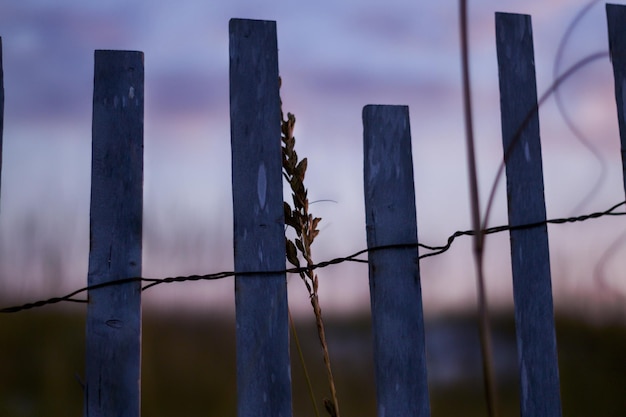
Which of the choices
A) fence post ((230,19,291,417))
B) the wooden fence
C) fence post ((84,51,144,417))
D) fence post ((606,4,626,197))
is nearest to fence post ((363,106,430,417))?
the wooden fence

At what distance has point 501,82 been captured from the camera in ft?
6.00

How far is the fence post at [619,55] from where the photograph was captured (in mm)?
1980

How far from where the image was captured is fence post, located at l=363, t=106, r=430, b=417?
5.27 ft

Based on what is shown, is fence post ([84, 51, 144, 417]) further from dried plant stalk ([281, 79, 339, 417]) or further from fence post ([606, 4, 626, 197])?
fence post ([606, 4, 626, 197])

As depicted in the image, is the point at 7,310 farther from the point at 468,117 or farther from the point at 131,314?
the point at 468,117

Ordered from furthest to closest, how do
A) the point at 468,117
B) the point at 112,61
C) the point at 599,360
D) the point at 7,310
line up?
1. the point at 599,360
2. the point at 112,61
3. the point at 7,310
4. the point at 468,117

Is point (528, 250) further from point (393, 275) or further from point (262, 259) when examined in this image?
point (262, 259)

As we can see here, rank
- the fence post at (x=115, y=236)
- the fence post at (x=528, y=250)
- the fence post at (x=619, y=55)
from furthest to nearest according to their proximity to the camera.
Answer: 1. the fence post at (x=619, y=55)
2. the fence post at (x=528, y=250)
3. the fence post at (x=115, y=236)

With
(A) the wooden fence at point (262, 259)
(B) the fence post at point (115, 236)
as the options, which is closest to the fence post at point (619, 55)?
(A) the wooden fence at point (262, 259)

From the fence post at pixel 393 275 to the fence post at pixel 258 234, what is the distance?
23 cm

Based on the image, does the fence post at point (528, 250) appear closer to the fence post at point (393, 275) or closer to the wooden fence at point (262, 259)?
the wooden fence at point (262, 259)

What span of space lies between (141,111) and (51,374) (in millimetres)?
1521

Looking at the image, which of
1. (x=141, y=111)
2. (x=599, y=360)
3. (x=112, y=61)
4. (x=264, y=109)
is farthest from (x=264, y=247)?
(x=599, y=360)

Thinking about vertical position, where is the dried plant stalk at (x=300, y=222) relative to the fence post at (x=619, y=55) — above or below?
below
